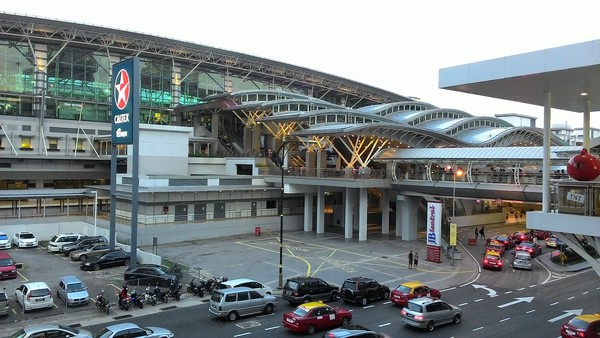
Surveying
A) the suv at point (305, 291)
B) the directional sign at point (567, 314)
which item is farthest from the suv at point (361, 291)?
the directional sign at point (567, 314)

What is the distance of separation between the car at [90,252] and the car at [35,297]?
11731 mm

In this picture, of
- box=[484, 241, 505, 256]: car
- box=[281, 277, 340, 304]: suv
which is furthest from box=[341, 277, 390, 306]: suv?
box=[484, 241, 505, 256]: car

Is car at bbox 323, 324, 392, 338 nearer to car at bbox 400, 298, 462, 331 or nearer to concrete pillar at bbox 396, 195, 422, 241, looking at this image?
car at bbox 400, 298, 462, 331

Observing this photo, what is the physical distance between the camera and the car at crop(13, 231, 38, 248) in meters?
42.1

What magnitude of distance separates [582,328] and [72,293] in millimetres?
23783

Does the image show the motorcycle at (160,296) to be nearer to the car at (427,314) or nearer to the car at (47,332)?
Answer: the car at (47,332)

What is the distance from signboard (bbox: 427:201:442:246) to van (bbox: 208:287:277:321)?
1776cm

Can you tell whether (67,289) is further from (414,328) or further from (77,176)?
A: (77,176)

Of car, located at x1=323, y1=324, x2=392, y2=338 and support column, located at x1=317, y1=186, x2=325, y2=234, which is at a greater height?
support column, located at x1=317, y1=186, x2=325, y2=234

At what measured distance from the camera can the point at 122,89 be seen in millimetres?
34938

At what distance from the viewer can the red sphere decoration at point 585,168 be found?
1524cm

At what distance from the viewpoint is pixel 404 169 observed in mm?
51250

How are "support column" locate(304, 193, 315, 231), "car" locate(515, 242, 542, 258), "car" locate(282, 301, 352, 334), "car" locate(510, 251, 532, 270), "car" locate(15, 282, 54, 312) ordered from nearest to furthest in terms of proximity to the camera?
"car" locate(282, 301, 352, 334), "car" locate(15, 282, 54, 312), "car" locate(510, 251, 532, 270), "car" locate(515, 242, 542, 258), "support column" locate(304, 193, 315, 231)

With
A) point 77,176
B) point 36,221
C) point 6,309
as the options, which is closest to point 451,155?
point 6,309
